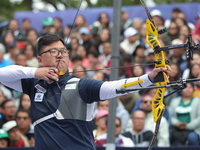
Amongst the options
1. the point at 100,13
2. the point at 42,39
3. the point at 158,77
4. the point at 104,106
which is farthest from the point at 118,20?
the point at 100,13

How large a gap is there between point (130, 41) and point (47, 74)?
22.0 feet

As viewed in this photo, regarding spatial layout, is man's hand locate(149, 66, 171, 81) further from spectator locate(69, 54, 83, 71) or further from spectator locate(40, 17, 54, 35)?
spectator locate(40, 17, 54, 35)

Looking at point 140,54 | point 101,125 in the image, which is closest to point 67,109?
point 101,125

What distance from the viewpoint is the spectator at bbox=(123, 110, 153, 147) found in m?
7.58

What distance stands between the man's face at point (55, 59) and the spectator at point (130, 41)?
6202mm

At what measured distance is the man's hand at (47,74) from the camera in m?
4.44

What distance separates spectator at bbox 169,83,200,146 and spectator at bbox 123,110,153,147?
1.91 ft

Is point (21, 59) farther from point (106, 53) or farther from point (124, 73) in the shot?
point (124, 73)

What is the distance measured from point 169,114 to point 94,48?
11.8 ft

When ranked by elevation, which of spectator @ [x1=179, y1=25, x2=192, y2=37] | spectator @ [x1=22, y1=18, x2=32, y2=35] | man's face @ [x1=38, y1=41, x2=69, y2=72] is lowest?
man's face @ [x1=38, y1=41, x2=69, y2=72]

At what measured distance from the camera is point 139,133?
768cm

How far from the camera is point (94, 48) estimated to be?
11.3m

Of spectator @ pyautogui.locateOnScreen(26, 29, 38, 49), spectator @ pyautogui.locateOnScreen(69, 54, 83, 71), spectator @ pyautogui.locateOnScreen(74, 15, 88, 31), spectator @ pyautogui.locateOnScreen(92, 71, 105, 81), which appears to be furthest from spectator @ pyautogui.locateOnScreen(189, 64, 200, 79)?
spectator @ pyautogui.locateOnScreen(26, 29, 38, 49)

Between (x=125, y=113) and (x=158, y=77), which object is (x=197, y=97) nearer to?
(x=125, y=113)
